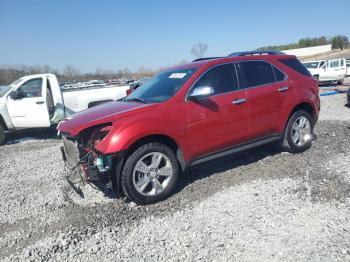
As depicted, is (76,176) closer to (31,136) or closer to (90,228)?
(90,228)

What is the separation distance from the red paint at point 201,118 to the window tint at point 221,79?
83 mm

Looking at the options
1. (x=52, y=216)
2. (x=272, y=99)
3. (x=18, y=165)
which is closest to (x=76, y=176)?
(x=52, y=216)

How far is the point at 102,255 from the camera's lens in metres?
3.00

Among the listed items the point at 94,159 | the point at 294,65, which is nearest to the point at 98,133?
the point at 94,159

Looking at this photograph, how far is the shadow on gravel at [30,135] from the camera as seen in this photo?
922 cm

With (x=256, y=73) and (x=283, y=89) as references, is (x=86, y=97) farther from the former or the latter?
(x=283, y=89)

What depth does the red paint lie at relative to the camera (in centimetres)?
380

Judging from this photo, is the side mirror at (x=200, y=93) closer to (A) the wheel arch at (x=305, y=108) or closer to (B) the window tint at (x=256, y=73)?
(B) the window tint at (x=256, y=73)

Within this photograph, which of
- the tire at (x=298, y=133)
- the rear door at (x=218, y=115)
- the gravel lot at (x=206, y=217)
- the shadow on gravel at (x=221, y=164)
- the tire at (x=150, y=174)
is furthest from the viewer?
the tire at (x=298, y=133)

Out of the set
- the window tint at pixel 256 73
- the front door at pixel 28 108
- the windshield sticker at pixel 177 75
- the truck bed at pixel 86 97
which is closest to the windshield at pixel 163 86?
the windshield sticker at pixel 177 75

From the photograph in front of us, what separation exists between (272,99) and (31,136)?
786cm

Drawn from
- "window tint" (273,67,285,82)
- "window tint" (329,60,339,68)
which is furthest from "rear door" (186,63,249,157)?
"window tint" (329,60,339,68)

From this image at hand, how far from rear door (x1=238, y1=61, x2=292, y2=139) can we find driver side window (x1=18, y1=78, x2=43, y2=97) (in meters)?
6.39

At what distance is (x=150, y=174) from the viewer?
13.0ft
